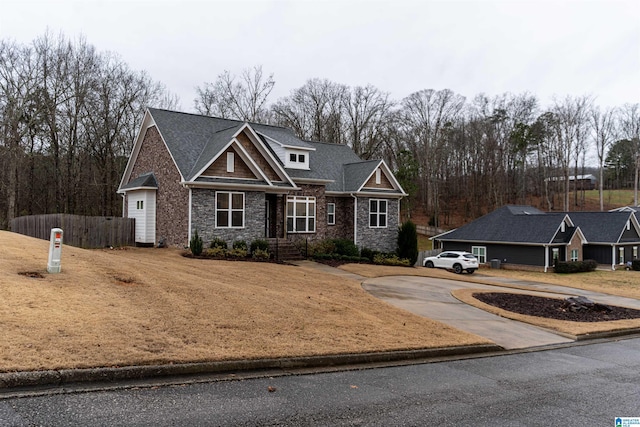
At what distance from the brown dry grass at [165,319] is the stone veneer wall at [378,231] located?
1519 centimetres

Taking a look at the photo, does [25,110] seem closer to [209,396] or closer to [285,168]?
[285,168]

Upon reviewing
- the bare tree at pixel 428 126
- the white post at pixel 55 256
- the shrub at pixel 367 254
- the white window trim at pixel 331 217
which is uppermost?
the bare tree at pixel 428 126

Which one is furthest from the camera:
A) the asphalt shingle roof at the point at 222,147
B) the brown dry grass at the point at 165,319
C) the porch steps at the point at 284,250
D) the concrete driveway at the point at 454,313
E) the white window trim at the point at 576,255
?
the white window trim at the point at 576,255

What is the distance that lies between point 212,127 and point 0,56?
18.7 meters

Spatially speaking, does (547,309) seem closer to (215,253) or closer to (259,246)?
(259,246)

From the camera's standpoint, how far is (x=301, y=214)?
2630cm

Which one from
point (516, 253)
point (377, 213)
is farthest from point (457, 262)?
point (516, 253)

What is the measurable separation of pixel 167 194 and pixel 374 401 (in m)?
18.8

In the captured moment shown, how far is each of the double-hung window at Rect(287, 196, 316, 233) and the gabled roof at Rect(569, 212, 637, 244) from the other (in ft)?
95.0

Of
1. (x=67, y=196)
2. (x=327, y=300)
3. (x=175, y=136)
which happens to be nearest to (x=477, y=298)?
(x=327, y=300)

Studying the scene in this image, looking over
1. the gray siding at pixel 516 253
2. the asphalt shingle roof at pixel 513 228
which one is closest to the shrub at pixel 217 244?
the asphalt shingle roof at pixel 513 228

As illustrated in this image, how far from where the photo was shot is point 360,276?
1955 cm

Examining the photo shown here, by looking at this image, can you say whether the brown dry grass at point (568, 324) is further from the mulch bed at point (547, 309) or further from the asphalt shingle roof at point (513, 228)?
the asphalt shingle roof at point (513, 228)

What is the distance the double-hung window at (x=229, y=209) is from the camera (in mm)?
21703
